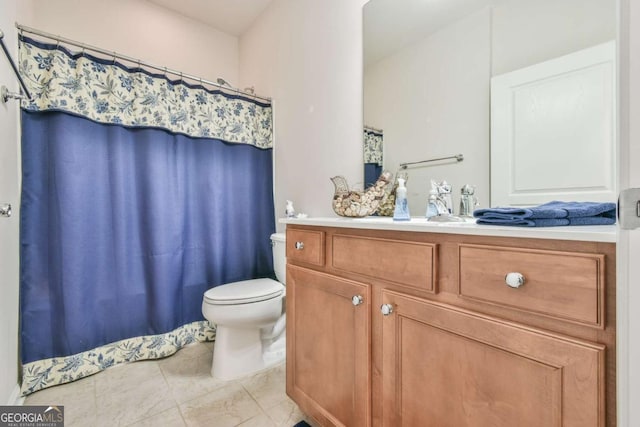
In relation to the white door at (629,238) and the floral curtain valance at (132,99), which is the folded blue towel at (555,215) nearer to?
the white door at (629,238)

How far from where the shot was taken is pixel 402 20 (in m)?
1.38

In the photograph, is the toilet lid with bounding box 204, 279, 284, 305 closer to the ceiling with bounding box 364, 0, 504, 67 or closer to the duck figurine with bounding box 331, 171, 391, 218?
the duck figurine with bounding box 331, 171, 391, 218

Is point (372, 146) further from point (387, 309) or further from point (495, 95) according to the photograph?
point (387, 309)

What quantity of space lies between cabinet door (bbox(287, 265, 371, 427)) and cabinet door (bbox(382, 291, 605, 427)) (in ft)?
0.30

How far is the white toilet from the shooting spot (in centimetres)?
152

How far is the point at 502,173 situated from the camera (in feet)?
3.44

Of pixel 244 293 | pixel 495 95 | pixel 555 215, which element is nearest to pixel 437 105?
pixel 495 95

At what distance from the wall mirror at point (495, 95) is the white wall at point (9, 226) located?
1.63 m

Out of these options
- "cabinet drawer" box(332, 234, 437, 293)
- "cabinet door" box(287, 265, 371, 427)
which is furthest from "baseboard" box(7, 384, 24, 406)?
"cabinet drawer" box(332, 234, 437, 293)

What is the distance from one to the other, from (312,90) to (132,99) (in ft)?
3.64

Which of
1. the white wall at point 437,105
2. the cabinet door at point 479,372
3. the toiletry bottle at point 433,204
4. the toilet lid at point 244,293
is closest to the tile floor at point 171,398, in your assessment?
the toilet lid at point 244,293

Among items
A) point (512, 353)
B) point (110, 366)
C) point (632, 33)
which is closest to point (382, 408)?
point (512, 353)

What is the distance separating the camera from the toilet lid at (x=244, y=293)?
4.98ft

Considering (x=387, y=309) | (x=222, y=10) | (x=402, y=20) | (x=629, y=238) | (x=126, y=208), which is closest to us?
(x=629, y=238)
